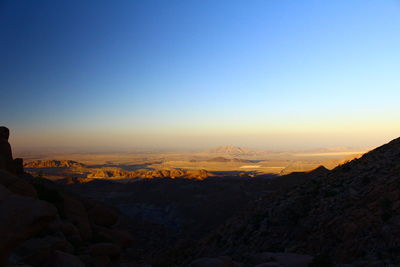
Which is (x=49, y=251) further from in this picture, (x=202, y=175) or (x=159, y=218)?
(x=202, y=175)

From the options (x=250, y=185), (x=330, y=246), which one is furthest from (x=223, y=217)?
(x=330, y=246)

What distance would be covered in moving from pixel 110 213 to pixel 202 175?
59.0 meters

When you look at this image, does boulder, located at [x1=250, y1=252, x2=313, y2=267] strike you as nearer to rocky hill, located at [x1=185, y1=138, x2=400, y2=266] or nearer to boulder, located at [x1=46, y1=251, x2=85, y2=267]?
rocky hill, located at [x1=185, y1=138, x2=400, y2=266]

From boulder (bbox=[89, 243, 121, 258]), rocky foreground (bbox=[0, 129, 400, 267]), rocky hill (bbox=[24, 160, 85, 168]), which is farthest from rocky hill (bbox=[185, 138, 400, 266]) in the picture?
rocky hill (bbox=[24, 160, 85, 168])

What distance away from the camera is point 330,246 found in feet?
40.9

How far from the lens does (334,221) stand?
1396 centimetres

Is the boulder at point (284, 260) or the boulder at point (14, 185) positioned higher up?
the boulder at point (14, 185)

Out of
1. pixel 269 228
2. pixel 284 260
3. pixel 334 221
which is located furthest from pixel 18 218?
pixel 269 228

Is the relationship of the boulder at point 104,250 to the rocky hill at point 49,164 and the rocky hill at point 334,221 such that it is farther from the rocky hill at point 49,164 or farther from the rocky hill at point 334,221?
the rocky hill at point 49,164

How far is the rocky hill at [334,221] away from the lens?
1122cm

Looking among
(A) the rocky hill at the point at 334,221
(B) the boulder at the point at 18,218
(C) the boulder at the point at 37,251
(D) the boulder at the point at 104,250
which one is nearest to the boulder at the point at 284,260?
(A) the rocky hill at the point at 334,221

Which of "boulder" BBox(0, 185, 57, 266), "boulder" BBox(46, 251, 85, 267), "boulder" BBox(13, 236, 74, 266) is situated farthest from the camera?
"boulder" BBox(46, 251, 85, 267)

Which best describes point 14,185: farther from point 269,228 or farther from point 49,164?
point 49,164

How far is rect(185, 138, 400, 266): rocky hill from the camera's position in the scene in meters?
11.2
